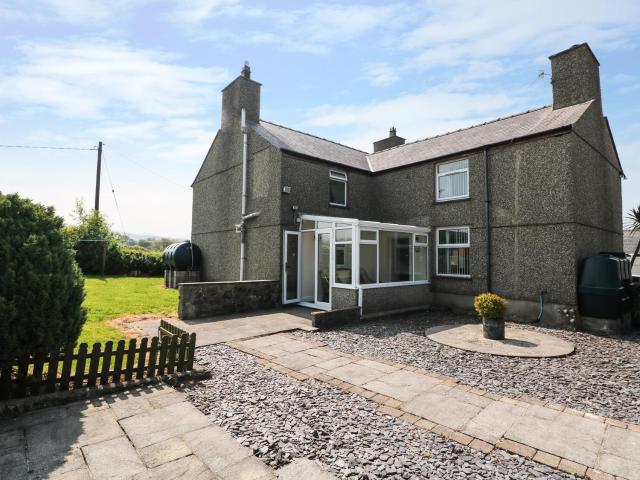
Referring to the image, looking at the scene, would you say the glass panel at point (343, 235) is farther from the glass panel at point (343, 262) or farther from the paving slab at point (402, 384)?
the paving slab at point (402, 384)

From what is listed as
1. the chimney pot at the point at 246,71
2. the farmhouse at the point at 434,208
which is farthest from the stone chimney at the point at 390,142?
the chimney pot at the point at 246,71

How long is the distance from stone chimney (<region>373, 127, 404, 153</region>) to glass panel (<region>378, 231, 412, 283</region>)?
329 inches

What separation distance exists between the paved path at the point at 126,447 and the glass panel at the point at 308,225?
807 cm

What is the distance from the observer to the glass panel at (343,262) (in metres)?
9.88

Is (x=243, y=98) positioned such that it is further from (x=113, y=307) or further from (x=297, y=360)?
(x=297, y=360)

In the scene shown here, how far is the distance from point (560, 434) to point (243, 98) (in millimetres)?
14515

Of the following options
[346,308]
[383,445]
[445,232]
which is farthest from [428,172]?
[383,445]

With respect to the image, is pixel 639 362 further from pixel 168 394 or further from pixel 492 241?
pixel 168 394

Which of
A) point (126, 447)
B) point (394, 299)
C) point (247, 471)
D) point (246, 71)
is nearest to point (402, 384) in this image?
point (247, 471)

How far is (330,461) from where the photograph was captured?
303 cm

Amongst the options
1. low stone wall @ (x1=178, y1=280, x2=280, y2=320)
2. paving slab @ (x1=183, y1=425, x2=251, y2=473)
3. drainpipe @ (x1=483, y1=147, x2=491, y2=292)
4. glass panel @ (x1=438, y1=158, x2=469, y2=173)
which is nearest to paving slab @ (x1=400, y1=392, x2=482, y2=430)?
paving slab @ (x1=183, y1=425, x2=251, y2=473)

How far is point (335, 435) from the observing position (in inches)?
136

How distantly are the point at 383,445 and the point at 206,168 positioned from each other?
1578cm

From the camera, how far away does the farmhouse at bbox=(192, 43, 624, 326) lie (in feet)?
31.1
